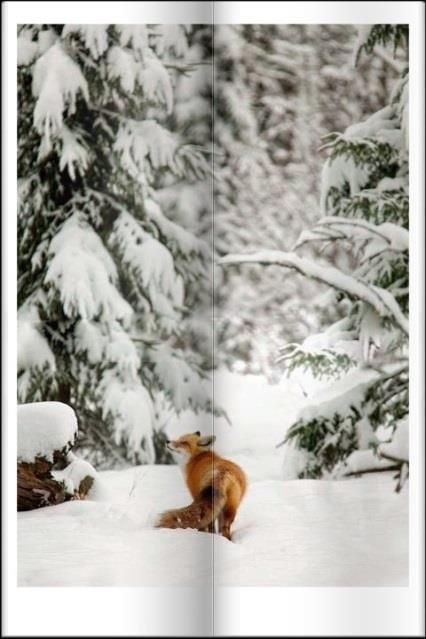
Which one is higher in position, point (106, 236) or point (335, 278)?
point (106, 236)

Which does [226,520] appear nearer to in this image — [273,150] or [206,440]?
[206,440]

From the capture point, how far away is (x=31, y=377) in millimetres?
2676

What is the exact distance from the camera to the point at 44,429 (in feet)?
8.75

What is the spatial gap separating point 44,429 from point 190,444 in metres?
0.44

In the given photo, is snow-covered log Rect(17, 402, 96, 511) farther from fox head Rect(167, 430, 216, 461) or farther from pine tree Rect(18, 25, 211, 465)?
fox head Rect(167, 430, 216, 461)

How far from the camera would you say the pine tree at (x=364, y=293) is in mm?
2666

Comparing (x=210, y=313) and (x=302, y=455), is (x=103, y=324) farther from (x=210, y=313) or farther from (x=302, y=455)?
(x=302, y=455)

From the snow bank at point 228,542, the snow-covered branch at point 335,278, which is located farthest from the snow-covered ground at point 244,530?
the snow-covered branch at point 335,278

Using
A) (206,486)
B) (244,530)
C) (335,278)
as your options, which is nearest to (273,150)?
(335,278)

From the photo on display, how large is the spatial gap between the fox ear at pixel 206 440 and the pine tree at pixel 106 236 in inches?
3.8

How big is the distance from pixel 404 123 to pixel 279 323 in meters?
0.71

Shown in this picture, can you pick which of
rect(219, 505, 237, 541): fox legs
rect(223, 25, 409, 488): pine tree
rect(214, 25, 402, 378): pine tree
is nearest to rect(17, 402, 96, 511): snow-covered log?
rect(219, 505, 237, 541): fox legs

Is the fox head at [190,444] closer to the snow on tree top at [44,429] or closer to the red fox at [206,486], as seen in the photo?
the red fox at [206,486]

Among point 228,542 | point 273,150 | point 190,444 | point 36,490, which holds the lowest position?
point 228,542
